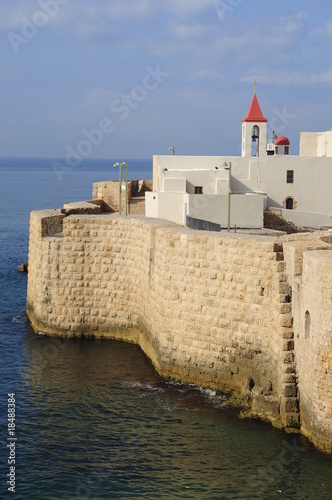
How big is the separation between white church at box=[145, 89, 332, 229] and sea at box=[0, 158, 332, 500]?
541 inches

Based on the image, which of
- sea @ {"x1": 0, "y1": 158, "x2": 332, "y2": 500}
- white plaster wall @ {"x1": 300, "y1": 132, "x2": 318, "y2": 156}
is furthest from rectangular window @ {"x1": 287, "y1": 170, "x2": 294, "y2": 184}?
sea @ {"x1": 0, "y1": 158, "x2": 332, "y2": 500}

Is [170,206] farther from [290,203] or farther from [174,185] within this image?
[290,203]

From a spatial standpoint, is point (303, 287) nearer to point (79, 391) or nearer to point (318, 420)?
point (318, 420)

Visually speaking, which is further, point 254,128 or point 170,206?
point 254,128

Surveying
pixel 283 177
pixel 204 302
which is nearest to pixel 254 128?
pixel 283 177

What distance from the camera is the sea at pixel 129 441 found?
13406 millimetres

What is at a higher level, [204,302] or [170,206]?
[170,206]

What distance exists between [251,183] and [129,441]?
26.3 metres

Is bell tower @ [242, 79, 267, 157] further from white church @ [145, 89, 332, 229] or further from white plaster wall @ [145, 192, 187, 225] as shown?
white plaster wall @ [145, 192, 187, 225]

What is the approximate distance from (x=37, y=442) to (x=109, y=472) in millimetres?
2088

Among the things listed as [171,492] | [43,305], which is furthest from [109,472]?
[43,305]

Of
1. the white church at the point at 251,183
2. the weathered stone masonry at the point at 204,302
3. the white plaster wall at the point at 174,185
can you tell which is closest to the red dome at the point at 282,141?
the white church at the point at 251,183

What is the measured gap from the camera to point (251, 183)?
39.9 metres

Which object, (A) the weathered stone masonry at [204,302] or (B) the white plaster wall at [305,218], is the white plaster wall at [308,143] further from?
(A) the weathered stone masonry at [204,302]
